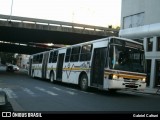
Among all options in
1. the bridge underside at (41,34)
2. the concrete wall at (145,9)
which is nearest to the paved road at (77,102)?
the concrete wall at (145,9)

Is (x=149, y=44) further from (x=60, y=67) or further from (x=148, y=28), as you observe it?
(x=60, y=67)

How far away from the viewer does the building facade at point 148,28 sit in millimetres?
31266

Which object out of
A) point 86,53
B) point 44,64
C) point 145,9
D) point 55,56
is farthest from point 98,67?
point 145,9

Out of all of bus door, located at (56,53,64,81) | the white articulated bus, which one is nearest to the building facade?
bus door, located at (56,53,64,81)

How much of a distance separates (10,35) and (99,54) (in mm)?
37847

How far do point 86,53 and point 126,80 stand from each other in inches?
174

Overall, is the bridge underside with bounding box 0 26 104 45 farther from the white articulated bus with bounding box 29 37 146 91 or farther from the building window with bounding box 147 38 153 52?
the white articulated bus with bounding box 29 37 146 91

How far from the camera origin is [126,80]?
696 inches

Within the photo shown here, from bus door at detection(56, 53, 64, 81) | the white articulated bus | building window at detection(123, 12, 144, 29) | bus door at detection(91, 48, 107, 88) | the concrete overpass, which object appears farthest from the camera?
the concrete overpass

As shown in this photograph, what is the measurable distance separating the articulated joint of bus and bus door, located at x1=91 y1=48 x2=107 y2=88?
3.37ft

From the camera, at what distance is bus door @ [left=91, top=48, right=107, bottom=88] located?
60.6 ft

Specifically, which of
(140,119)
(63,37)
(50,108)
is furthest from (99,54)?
(63,37)

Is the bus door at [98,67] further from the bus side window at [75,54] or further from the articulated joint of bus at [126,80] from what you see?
the bus side window at [75,54]

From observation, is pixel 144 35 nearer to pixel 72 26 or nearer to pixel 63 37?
pixel 72 26
